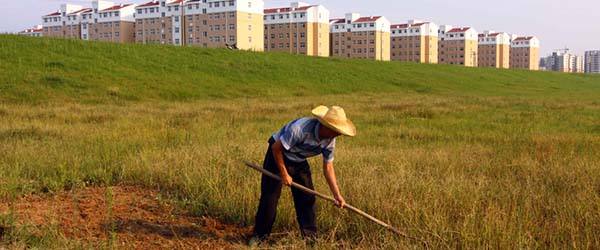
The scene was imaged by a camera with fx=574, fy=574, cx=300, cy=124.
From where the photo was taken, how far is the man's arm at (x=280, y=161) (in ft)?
13.4

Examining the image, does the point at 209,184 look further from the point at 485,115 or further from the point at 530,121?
the point at 485,115

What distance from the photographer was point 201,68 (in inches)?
1089

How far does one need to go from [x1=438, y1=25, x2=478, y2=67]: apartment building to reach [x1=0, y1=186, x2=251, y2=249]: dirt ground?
10934 cm

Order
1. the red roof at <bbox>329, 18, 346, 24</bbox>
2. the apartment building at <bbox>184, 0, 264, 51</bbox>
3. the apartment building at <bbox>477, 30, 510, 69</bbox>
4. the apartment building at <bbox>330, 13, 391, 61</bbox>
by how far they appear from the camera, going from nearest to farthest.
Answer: the apartment building at <bbox>184, 0, 264, 51</bbox> → the apartment building at <bbox>330, 13, 391, 61</bbox> → the red roof at <bbox>329, 18, 346, 24</bbox> → the apartment building at <bbox>477, 30, 510, 69</bbox>

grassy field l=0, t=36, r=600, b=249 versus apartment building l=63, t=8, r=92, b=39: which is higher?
apartment building l=63, t=8, r=92, b=39

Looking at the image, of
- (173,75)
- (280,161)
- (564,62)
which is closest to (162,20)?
(173,75)

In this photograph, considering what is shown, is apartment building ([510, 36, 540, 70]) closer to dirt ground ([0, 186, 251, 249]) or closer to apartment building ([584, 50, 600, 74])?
apartment building ([584, 50, 600, 74])

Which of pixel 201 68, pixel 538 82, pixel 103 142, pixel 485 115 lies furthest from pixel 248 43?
pixel 103 142

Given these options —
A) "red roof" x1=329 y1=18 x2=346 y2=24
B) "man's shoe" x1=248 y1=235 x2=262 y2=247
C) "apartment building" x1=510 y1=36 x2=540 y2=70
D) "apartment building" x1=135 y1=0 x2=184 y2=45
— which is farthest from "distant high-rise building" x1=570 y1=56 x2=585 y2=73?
"man's shoe" x1=248 y1=235 x2=262 y2=247

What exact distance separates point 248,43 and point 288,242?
76.5 metres

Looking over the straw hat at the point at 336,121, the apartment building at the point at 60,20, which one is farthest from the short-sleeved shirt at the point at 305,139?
the apartment building at the point at 60,20

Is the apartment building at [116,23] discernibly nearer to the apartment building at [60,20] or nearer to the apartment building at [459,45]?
the apartment building at [60,20]

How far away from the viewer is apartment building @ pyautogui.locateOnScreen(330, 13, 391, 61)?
9731 cm

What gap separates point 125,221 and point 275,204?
1.41m
